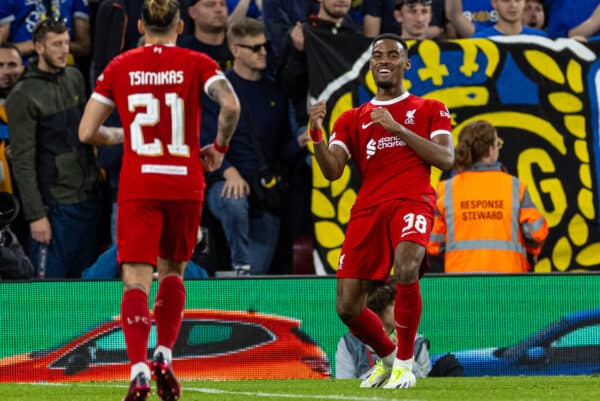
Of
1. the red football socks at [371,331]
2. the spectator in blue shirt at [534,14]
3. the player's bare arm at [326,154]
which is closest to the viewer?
the player's bare arm at [326,154]

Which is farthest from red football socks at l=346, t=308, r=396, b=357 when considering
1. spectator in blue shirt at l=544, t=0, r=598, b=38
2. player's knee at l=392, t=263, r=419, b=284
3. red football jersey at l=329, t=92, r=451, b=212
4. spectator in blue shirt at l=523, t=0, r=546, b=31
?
spectator in blue shirt at l=523, t=0, r=546, b=31

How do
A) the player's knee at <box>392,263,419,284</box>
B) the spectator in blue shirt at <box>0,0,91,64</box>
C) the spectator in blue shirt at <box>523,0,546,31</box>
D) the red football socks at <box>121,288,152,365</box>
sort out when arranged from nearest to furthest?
1. the red football socks at <box>121,288,152,365</box>
2. the player's knee at <box>392,263,419,284</box>
3. the spectator in blue shirt at <box>0,0,91,64</box>
4. the spectator in blue shirt at <box>523,0,546,31</box>

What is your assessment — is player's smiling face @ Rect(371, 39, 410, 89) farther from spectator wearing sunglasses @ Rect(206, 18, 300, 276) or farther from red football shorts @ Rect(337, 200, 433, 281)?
spectator wearing sunglasses @ Rect(206, 18, 300, 276)

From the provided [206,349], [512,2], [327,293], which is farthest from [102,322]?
[512,2]

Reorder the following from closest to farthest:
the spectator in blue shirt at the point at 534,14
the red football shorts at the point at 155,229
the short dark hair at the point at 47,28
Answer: the red football shorts at the point at 155,229, the short dark hair at the point at 47,28, the spectator in blue shirt at the point at 534,14

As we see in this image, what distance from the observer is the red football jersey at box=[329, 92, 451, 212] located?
7734 millimetres

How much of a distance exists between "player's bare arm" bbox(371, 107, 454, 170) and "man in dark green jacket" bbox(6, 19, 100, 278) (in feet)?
13.3

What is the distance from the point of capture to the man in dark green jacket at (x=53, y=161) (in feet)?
35.6

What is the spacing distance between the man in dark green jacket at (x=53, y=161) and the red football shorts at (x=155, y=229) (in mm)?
4475

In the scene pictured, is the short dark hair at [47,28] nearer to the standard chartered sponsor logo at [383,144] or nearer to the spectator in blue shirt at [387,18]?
the spectator in blue shirt at [387,18]

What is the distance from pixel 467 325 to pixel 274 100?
9.72ft

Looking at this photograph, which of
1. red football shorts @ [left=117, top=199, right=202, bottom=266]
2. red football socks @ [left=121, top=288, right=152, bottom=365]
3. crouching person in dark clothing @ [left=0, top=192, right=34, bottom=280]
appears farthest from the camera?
crouching person in dark clothing @ [left=0, top=192, right=34, bottom=280]

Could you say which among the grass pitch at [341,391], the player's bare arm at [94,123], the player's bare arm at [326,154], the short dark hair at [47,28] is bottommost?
the grass pitch at [341,391]

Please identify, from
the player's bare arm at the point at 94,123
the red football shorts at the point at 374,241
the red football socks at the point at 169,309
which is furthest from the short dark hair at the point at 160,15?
the red football shorts at the point at 374,241
